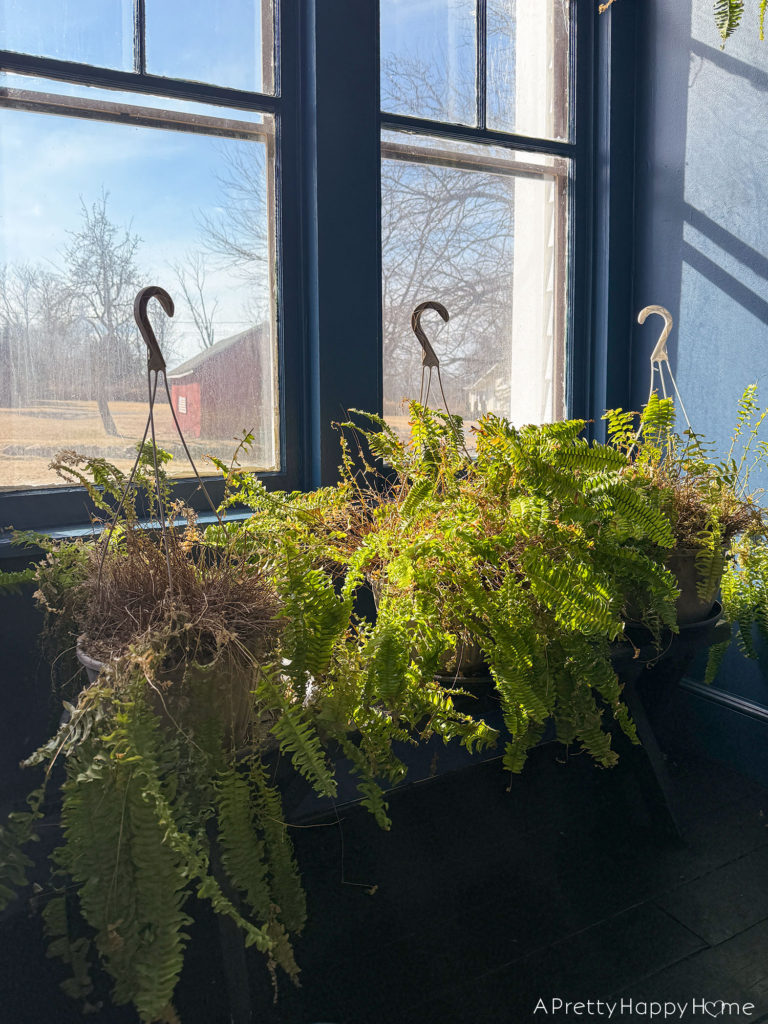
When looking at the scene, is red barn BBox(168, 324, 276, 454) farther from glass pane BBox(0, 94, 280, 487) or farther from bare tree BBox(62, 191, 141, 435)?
bare tree BBox(62, 191, 141, 435)

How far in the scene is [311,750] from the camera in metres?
1.11

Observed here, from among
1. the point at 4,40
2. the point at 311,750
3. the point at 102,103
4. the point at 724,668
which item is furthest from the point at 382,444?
the point at 724,668

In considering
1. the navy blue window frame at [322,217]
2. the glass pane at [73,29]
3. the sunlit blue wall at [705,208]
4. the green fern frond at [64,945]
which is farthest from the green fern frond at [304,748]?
the sunlit blue wall at [705,208]

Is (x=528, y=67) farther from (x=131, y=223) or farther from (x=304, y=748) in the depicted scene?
(x=304, y=748)

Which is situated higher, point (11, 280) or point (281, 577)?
point (11, 280)

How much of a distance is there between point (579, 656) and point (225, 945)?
2.53 ft

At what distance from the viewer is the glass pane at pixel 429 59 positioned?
7.41ft

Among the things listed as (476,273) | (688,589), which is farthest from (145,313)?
(476,273)

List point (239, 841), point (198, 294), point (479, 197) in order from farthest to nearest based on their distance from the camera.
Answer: point (479, 197) → point (198, 294) → point (239, 841)

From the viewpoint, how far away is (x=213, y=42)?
201 cm

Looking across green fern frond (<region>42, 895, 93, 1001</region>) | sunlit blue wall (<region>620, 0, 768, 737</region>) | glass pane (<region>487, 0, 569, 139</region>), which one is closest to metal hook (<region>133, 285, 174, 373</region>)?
green fern frond (<region>42, 895, 93, 1001</region>)

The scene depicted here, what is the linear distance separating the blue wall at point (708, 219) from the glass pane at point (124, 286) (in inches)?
48.8

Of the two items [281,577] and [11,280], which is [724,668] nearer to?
[281,577]

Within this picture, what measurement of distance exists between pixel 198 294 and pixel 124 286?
0.18 meters
